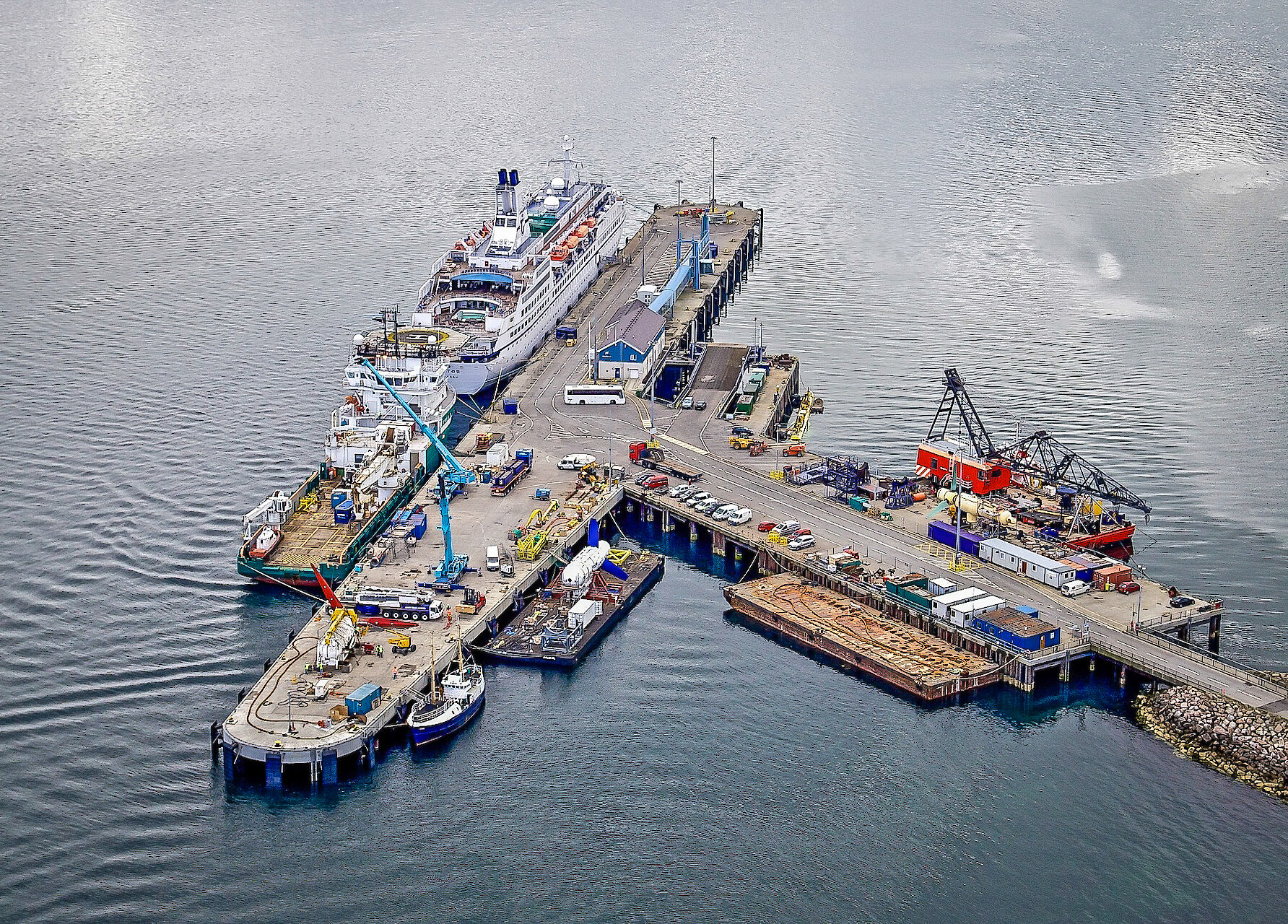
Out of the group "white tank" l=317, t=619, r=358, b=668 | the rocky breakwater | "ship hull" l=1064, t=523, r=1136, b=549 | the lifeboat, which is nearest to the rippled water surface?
the rocky breakwater

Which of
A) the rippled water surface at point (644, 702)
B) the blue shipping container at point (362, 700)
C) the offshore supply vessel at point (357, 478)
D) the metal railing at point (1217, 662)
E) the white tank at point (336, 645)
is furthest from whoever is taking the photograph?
the offshore supply vessel at point (357, 478)

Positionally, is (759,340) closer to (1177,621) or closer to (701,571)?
(701,571)

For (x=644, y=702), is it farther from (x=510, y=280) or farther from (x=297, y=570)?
(x=510, y=280)

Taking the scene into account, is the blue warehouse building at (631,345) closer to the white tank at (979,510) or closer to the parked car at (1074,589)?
the white tank at (979,510)

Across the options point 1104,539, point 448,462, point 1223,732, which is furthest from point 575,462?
point 1223,732

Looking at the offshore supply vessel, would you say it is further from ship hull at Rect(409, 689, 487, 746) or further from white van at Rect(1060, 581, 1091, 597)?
white van at Rect(1060, 581, 1091, 597)

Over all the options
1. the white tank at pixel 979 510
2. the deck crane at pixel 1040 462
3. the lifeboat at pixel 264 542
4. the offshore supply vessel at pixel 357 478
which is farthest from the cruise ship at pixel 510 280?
the white tank at pixel 979 510
